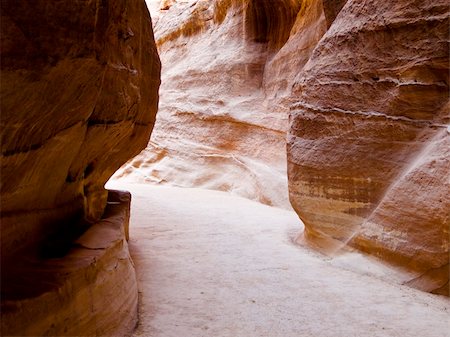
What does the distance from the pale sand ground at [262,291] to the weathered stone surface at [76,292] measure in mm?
282

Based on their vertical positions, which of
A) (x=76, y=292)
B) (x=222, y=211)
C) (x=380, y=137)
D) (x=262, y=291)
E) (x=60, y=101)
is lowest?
(x=222, y=211)

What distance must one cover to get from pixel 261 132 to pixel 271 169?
1.37 meters

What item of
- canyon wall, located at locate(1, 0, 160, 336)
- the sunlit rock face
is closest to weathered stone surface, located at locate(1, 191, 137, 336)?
canyon wall, located at locate(1, 0, 160, 336)

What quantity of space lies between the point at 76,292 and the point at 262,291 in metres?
2.03

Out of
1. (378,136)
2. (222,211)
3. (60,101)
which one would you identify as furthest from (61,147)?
(222,211)

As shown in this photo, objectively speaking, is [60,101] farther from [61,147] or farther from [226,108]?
[226,108]

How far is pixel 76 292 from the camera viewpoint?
249cm

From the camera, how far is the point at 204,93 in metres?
13.4

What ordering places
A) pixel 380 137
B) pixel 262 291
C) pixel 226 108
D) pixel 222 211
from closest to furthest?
pixel 262 291, pixel 380 137, pixel 222 211, pixel 226 108

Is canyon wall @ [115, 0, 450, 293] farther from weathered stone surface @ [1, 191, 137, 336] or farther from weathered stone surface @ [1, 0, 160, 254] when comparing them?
weathered stone surface @ [1, 191, 137, 336]

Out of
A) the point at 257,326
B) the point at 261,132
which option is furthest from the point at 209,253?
the point at 261,132

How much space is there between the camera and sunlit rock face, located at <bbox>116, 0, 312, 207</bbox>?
10945mm

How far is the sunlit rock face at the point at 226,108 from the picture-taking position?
10945mm

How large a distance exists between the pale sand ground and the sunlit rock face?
4.12m
